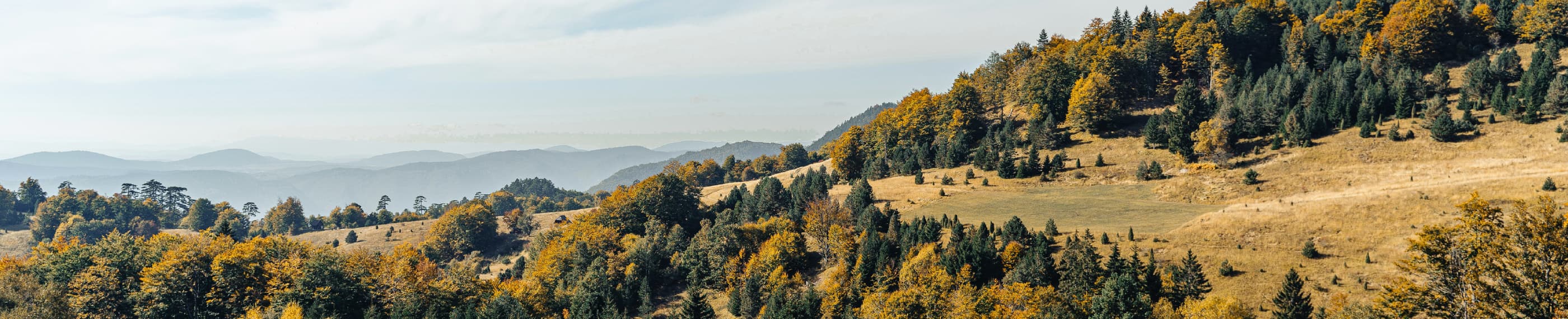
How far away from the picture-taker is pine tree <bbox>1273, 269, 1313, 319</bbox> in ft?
144

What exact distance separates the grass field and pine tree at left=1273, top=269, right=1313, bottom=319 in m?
21.8

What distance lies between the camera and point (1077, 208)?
8294cm

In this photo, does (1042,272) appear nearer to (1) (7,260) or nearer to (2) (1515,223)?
(2) (1515,223)

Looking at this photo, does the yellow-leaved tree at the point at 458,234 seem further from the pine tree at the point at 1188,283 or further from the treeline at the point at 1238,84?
the pine tree at the point at 1188,283

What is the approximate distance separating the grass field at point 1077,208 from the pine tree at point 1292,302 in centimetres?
2176

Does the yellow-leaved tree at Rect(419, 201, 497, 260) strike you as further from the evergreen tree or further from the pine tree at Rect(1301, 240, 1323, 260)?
the pine tree at Rect(1301, 240, 1323, 260)

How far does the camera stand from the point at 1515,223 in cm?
2761

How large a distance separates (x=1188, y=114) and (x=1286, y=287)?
2566 inches

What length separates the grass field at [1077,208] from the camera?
2874 inches

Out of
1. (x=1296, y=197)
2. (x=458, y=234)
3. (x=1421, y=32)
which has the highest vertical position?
(x=1421, y=32)

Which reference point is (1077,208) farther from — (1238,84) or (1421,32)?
(1421,32)

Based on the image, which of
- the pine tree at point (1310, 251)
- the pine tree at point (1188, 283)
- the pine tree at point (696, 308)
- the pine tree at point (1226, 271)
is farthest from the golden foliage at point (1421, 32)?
the pine tree at point (696, 308)

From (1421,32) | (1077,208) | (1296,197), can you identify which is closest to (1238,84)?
(1421,32)

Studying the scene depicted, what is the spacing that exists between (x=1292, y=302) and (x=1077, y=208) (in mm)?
38780
